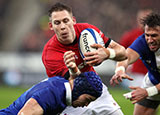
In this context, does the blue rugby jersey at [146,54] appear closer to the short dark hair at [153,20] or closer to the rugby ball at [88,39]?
the short dark hair at [153,20]

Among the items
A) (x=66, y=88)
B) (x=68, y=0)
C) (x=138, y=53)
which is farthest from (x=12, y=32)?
(x=66, y=88)

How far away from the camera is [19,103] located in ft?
11.9

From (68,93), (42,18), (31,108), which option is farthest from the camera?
(42,18)

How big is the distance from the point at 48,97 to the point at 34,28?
14.7 meters

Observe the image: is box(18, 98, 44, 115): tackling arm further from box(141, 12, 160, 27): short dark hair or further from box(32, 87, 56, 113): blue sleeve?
box(141, 12, 160, 27): short dark hair

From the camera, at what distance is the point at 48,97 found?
3.46 meters

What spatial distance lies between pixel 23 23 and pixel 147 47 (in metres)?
14.3

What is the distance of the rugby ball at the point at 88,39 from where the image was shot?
417cm

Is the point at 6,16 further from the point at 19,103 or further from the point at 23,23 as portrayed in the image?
the point at 19,103

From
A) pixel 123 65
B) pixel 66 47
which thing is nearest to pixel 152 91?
pixel 123 65

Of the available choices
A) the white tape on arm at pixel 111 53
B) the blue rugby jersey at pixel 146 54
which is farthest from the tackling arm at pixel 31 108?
the blue rugby jersey at pixel 146 54

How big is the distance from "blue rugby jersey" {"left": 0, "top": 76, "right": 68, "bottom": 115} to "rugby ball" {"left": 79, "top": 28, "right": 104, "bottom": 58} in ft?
2.33

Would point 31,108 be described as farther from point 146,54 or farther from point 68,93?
point 146,54

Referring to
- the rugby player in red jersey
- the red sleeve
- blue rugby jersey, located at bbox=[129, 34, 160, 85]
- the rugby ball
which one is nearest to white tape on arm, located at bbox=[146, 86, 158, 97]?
blue rugby jersey, located at bbox=[129, 34, 160, 85]
